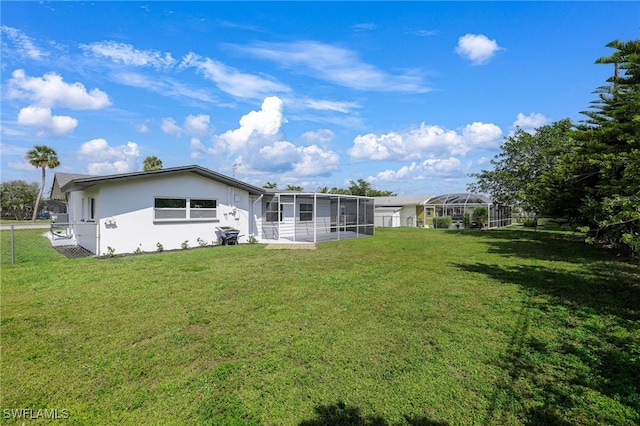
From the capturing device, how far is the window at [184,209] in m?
11.9

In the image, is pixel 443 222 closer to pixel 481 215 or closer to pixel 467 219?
pixel 467 219

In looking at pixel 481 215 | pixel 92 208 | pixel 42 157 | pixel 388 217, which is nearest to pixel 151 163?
pixel 42 157

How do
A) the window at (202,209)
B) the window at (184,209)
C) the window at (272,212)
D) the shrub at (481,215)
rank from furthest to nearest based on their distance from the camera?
the shrub at (481,215) < the window at (272,212) < the window at (202,209) < the window at (184,209)

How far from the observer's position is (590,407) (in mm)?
2578

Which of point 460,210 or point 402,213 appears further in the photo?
point 402,213

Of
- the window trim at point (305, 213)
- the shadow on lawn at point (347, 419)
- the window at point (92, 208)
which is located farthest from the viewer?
the window trim at point (305, 213)

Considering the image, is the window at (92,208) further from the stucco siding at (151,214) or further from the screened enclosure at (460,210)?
the screened enclosure at (460,210)

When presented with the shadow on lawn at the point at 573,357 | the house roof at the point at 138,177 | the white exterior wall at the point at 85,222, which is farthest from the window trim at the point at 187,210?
the shadow on lawn at the point at 573,357

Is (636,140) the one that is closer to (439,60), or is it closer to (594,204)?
(594,204)

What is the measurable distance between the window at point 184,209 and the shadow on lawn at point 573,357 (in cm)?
1150

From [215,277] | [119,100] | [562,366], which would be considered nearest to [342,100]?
[119,100]

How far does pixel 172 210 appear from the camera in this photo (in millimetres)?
12203

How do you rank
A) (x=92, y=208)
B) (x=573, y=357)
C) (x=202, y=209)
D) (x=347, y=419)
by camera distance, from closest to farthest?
(x=347, y=419) < (x=573, y=357) < (x=92, y=208) < (x=202, y=209)

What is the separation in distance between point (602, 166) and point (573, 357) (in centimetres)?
920
